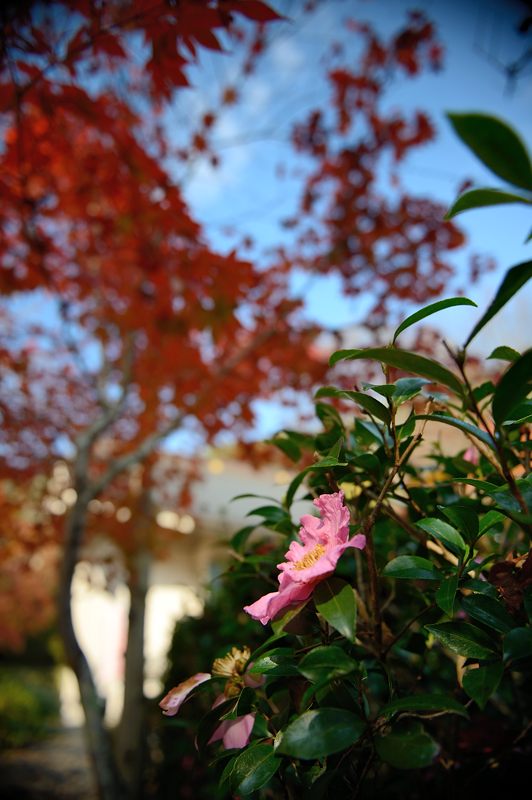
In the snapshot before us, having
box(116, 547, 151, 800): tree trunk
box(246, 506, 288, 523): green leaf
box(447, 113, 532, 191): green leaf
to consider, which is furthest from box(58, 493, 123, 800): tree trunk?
box(447, 113, 532, 191): green leaf

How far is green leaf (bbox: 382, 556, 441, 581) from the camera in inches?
28.2

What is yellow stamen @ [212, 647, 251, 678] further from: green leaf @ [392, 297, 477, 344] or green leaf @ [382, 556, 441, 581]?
green leaf @ [392, 297, 477, 344]

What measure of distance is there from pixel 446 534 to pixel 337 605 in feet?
0.78

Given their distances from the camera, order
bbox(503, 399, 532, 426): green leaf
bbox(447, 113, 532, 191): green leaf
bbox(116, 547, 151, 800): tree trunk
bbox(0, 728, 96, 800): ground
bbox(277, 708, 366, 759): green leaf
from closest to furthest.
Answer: bbox(447, 113, 532, 191): green leaf, bbox(277, 708, 366, 759): green leaf, bbox(503, 399, 532, 426): green leaf, bbox(116, 547, 151, 800): tree trunk, bbox(0, 728, 96, 800): ground

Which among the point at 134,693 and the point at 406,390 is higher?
the point at 406,390

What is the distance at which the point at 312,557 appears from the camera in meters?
0.67

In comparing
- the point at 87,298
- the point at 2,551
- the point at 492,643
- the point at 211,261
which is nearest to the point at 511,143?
the point at 492,643

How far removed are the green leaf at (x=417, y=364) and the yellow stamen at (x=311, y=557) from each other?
0.86 ft

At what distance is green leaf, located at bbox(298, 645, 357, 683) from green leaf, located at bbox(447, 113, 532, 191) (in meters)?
0.54

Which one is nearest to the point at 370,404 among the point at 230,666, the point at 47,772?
the point at 230,666

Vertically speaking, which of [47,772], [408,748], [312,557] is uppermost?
[312,557]

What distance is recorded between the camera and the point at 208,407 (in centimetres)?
402

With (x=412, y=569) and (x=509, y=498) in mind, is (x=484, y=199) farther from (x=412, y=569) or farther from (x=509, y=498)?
(x=412, y=569)

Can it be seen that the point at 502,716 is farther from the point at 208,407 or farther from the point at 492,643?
the point at 208,407
